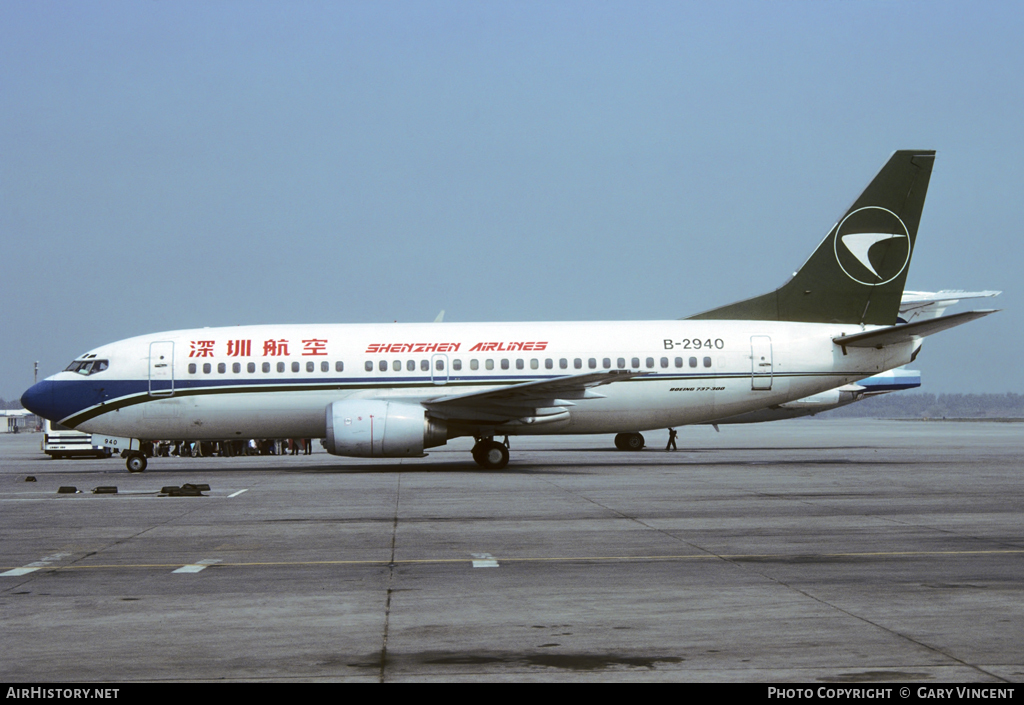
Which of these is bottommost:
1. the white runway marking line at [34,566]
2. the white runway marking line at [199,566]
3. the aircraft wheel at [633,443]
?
the white runway marking line at [199,566]

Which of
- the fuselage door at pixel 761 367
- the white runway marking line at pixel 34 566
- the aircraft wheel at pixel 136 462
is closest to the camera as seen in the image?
the white runway marking line at pixel 34 566

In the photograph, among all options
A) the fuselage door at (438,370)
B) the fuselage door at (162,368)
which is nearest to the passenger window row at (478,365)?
the fuselage door at (438,370)

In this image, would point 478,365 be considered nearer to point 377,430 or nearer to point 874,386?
point 377,430

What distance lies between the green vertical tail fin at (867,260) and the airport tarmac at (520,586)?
1063 centimetres

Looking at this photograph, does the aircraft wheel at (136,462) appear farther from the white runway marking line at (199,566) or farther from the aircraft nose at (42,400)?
the white runway marking line at (199,566)

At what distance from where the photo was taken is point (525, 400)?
1071 inches

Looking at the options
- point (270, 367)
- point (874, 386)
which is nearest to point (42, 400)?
point (270, 367)

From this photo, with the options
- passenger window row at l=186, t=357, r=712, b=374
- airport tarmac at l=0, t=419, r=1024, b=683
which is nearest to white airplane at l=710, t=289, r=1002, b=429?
passenger window row at l=186, t=357, r=712, b=374

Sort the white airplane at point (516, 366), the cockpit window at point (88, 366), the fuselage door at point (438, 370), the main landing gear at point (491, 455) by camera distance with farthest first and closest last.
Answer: the main landing gear at point (491, 455)
the cockpit window at point (88, 366)
the fuselage door at point (438, 370)
the white airplane at point (516, 366)

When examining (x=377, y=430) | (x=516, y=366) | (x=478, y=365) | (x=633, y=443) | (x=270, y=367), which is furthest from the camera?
(x=633, y=443)

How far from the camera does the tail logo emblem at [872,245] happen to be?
2945cm

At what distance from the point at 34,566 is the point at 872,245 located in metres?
25.1
